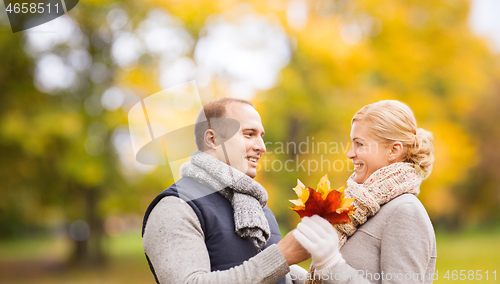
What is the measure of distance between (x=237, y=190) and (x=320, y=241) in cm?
60

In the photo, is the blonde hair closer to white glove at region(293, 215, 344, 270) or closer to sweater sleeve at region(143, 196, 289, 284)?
white glove at region(293, 215, 344, 270)

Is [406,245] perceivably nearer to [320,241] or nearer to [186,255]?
[320,241]

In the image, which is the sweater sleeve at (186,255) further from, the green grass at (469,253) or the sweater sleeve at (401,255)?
the green grass at (469,253)

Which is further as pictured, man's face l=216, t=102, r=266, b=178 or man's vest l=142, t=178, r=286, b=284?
man's face l=216, t=102, r=266, b=178

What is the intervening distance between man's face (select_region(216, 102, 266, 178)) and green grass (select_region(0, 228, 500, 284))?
8315mm

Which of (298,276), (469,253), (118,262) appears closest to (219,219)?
(298,276)

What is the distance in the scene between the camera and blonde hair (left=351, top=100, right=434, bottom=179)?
2.17m

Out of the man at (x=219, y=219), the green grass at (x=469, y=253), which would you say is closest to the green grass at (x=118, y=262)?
the green grass at (x=469, y=253)

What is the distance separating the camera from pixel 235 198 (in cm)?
221

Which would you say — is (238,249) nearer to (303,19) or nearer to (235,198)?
(235,198)

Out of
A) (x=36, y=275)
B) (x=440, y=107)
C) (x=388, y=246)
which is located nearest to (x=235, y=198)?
(x=388, y=246)

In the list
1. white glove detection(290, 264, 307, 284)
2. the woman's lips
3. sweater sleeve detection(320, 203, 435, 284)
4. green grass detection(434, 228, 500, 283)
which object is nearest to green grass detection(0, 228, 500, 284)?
green grass detection(434, 228, 500, 283)

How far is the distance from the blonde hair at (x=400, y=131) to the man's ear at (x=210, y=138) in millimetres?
931

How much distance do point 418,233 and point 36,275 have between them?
12639 millimetres
